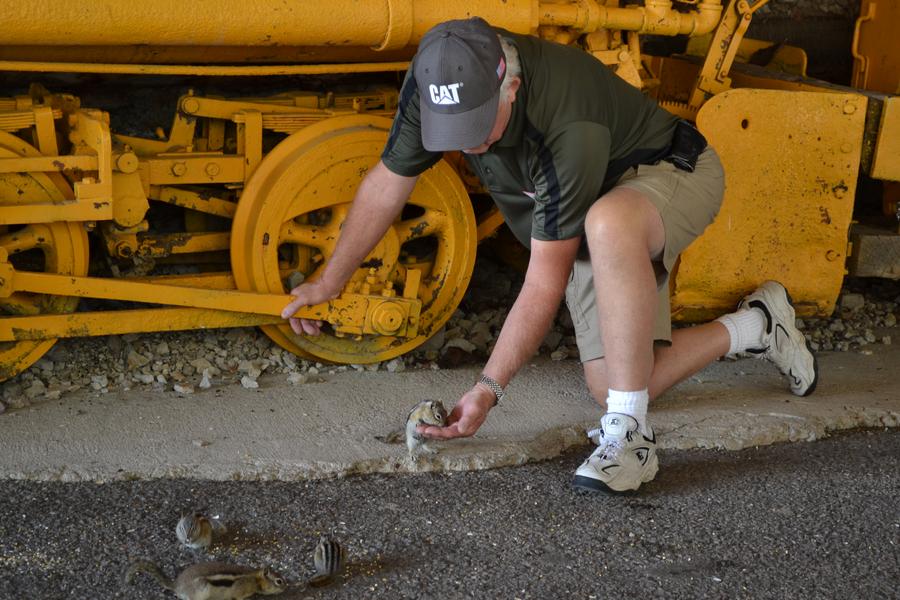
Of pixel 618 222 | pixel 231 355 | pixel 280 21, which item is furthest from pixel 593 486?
pixel 280 21

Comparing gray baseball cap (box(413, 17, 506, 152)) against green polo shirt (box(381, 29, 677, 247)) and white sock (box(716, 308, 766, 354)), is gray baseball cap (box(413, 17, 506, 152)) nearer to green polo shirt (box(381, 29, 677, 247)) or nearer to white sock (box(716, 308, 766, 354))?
green polo shirt (box(381, 29, 677, 247))

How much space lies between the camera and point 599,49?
12.3 feet

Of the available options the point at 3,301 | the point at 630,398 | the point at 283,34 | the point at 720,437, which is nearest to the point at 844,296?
the point at 720,437

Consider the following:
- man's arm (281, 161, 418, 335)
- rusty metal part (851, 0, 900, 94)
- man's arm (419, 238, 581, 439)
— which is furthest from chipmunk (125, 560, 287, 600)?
rusty metal part (851, 0, 900, 94)

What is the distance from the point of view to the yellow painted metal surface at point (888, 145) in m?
3.90

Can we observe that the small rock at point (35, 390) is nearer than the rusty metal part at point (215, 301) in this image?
No

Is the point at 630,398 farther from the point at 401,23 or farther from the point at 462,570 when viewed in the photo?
the point at 401,23

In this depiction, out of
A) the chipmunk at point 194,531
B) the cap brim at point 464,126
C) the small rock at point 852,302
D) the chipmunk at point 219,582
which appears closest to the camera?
the chipmunk at point 219,582

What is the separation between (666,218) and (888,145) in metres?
1.25

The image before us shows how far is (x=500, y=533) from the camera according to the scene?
281 cm

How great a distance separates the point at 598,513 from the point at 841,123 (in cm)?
177

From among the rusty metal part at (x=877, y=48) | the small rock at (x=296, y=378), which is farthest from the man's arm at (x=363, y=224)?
the rusty metal part at (x=877, y=48)

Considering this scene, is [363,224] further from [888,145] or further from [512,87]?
[888,145]

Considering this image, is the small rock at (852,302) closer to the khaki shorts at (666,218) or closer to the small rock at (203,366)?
the khaki shorts at (666,218)
